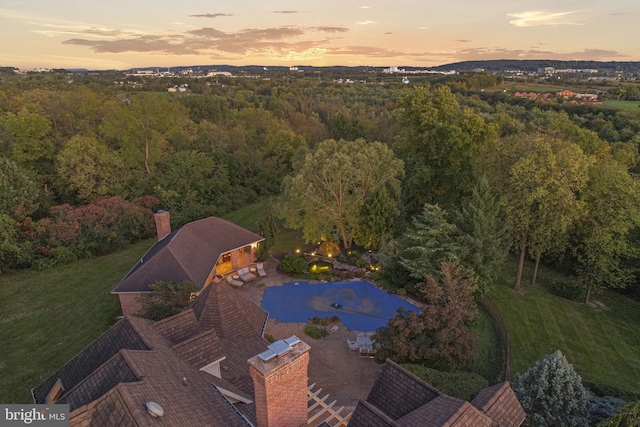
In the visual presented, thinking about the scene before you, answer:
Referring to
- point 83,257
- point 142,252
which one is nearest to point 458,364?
point 142,252

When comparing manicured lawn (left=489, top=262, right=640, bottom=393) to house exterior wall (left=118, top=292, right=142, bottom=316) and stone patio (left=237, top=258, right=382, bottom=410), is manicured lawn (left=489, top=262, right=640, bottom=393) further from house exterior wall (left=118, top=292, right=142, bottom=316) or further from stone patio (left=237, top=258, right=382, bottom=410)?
house exterior wall (left=118, top=292, right=142, bottom=316)

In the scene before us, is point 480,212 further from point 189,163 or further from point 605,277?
point 189,163

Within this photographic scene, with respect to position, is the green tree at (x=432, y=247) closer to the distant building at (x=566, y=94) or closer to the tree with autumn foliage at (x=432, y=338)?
the tree with autumn foliage at (x=432, y=338)

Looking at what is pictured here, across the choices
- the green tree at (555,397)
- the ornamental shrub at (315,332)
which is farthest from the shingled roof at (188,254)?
the green tree at (555,397)

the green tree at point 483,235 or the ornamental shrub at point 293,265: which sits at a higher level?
the green tree at point 483,235

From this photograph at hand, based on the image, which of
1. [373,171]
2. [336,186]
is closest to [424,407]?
[336,186]

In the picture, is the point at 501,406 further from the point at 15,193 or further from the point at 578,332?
the point at 15,193
